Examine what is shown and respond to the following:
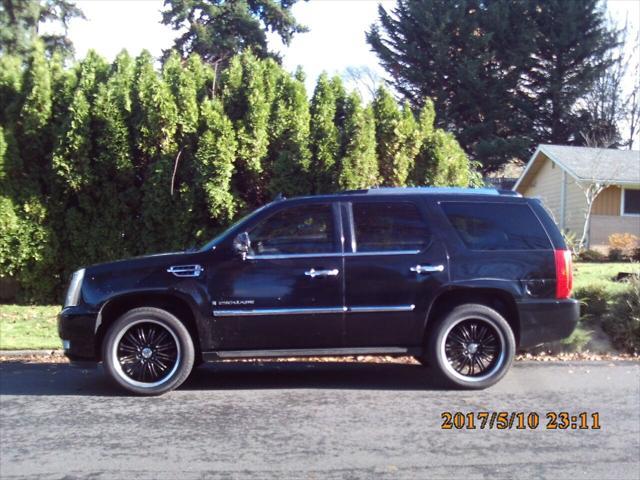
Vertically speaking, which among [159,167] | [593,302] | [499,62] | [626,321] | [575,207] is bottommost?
[626,321]

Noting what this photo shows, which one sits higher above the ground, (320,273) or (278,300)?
(320,273)

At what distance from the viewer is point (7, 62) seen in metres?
12.7

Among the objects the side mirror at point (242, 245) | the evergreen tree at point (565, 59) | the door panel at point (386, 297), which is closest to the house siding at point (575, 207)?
the evergreen tree at point (565, 59)

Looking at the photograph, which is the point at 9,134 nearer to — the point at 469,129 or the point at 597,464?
the point at 597,464

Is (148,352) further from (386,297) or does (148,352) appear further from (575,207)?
(575,207)

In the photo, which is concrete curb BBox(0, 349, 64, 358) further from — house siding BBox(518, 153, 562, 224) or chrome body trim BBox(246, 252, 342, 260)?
house siding BBox(518, 153, 562, 224)

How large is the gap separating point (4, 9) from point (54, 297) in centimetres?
1998

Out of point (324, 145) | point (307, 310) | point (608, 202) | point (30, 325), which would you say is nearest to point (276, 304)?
point (307, 310)

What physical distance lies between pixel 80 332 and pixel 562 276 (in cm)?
477

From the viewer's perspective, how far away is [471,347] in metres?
6.77

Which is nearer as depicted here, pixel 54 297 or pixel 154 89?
pixel 154 89

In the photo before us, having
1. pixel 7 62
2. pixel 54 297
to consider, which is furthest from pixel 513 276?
pixel 7 62

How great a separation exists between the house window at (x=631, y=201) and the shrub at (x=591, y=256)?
5.04 metres

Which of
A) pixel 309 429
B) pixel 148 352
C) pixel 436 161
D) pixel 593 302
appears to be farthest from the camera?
pixel 436 161
